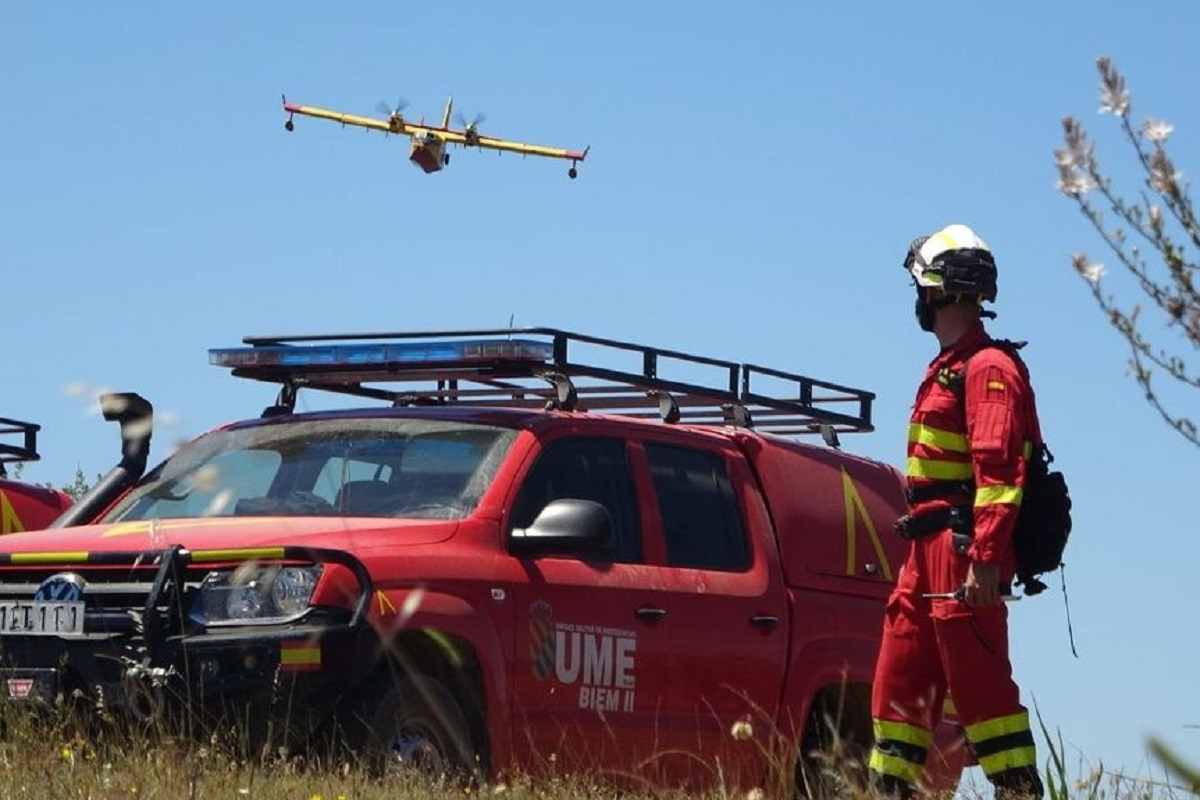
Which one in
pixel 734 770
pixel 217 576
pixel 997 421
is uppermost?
pixel 997 421

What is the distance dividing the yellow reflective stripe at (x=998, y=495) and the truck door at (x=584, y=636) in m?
1.58

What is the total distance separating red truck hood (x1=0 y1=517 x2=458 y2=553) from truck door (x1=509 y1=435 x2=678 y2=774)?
419 mm

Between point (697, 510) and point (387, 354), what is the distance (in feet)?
4.43

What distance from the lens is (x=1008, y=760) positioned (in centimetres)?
629

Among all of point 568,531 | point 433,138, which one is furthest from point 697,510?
point 433,138

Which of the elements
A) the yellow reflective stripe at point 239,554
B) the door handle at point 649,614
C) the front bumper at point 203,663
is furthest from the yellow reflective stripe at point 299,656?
the door handle at point 649,614

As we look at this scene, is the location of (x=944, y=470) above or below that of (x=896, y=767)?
above

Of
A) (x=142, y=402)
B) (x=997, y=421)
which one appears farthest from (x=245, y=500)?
(x=997, y=421)

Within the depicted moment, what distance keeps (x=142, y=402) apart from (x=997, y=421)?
364 centimetres

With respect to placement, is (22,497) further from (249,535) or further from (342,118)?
(342,118)

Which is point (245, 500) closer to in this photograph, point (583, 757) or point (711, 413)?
point (583, 757)

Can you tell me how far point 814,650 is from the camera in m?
8.62

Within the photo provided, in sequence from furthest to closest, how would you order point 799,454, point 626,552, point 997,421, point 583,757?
point 799,454 < point 626,552 < point 583,757 < point 997,421

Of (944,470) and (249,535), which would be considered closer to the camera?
(944,470)
